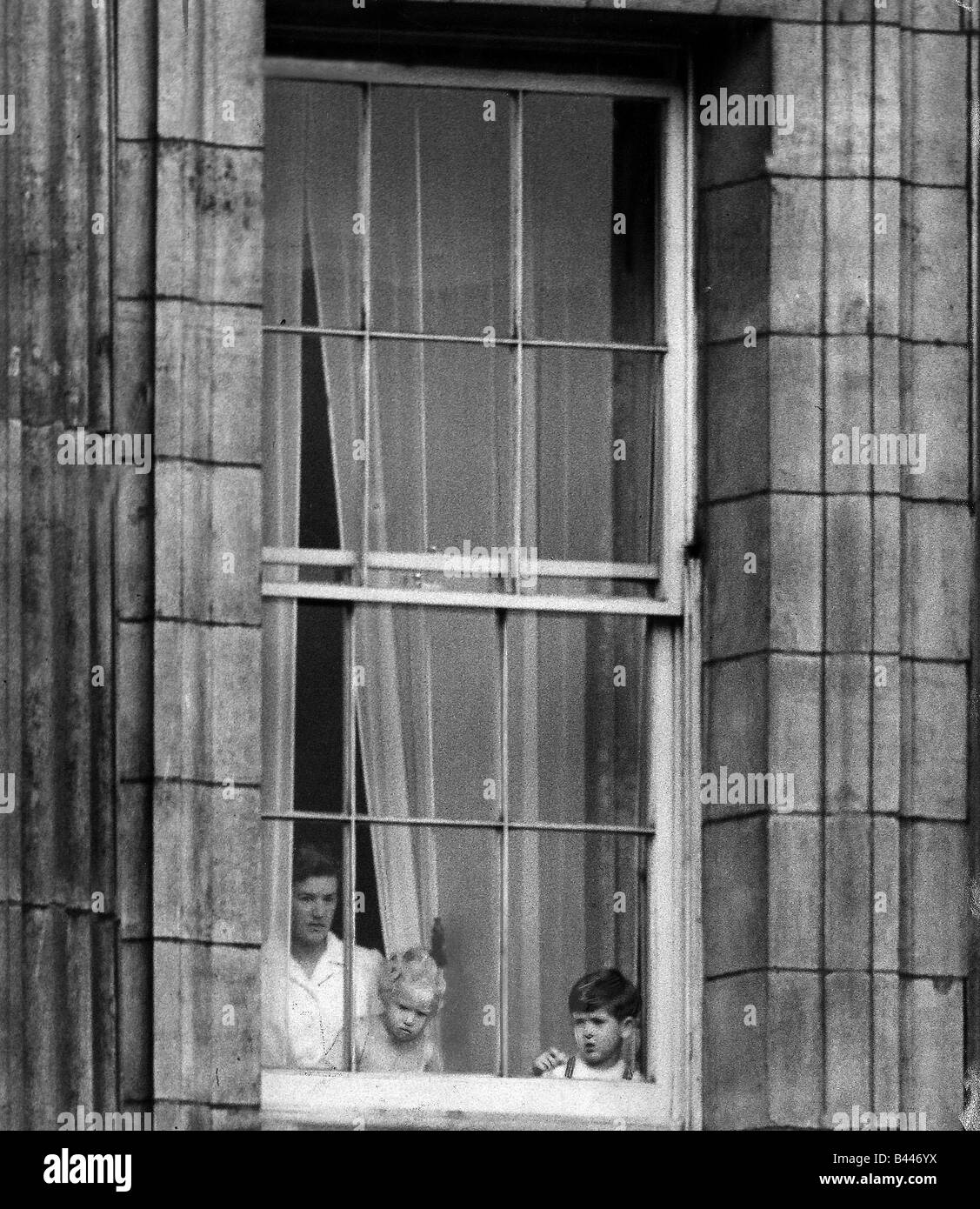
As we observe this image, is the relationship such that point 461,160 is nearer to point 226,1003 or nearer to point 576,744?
point 576,744

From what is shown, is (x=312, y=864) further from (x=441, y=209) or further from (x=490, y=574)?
(x=441, y=209)

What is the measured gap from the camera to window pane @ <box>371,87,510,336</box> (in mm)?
14367

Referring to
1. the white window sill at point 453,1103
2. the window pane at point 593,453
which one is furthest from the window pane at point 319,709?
the white window sill at point 453,1103

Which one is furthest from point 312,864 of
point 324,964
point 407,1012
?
point 407,1012

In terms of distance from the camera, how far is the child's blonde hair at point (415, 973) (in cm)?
1398

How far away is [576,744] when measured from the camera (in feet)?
46.6

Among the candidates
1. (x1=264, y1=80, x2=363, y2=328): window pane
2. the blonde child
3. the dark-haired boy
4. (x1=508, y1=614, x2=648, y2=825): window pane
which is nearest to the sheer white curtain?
(x1=264, y1=80, x2=363, y2=328): window pane

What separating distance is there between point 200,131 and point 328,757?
199 cm

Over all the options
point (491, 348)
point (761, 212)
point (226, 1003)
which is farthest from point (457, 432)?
point (226, 1003)

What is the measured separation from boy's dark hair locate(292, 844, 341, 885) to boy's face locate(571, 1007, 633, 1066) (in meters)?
0.89

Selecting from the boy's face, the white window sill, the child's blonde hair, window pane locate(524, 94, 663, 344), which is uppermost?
window pane locate(524, 94, 663, 344)

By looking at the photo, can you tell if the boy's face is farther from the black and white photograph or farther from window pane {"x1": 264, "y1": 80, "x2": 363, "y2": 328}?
window pane {"x1": 264, "y1": 80, "x2": 363, "y2": 328}

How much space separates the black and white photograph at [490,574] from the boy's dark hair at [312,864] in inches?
0.8

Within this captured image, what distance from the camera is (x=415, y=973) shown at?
45.9ft
